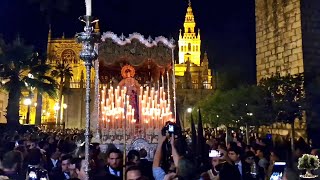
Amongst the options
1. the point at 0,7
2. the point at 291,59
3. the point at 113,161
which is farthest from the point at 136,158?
the point at 0,7

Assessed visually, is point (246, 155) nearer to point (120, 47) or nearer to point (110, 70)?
point (120, 47)

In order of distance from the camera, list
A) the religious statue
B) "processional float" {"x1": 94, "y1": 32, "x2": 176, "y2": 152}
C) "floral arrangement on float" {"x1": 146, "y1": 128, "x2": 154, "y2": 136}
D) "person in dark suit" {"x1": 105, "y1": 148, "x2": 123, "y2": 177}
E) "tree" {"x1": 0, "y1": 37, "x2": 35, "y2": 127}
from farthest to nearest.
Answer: the religious statue, "tree" {"x1": 0, "y1": 37, "x2": 35, "y2": 127}, "processional float" {"x1": 94, "y1": 32, "x2": 176, "y2": 152}, "floral arrangement on float" {"x1": 146, "y1": 128, "x2": 154, "y2": 136}, "person in dark suit" {"x1": 105, "y1": 148, "x2": 123, "y2": 177}

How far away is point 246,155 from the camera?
7.50 metres

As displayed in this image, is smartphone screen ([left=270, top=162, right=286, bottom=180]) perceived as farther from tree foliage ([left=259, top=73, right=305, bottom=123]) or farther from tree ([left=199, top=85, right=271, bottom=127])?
tree ([left=199, top=85, right=271, bottom=127])

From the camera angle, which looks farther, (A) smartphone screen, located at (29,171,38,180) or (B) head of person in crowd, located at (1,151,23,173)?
(A) smartphone screen, located at (29,171,38,180)

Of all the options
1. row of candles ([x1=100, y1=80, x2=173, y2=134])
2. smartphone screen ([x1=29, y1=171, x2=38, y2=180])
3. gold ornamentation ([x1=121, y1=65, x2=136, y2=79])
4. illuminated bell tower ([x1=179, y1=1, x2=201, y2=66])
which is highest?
illuminated bell tower ([x1=179, y1=1, x2=201, y2=66])

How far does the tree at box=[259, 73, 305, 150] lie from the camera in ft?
49.4

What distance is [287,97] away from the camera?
1546 cm

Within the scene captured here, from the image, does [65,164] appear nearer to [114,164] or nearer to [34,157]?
[114,164]

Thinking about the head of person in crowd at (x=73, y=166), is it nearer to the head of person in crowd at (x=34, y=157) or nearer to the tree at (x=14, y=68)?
the head of person in crowd at (x=34, y=157)

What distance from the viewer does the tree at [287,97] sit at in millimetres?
15070

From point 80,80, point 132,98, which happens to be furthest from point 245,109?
point 80,80

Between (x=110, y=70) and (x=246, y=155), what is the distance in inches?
684

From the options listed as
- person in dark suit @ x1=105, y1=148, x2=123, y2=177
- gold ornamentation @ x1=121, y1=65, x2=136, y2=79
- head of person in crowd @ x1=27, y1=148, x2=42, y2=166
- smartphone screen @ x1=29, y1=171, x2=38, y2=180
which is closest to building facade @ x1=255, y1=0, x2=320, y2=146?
gold ornamentation @ x1=121, y1=65, x2=136, y2=79
